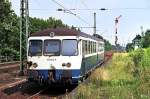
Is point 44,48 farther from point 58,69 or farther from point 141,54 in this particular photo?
point 141,54

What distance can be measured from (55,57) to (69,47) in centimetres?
83

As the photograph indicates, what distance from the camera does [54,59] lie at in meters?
22.3

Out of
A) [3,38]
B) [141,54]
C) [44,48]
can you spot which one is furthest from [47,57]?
[3,38]

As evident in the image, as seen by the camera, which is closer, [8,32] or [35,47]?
[35,47]

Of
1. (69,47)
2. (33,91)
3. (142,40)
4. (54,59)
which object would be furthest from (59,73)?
(142,40)

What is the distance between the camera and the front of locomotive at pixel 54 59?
72.7 feet

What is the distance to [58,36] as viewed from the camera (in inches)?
897

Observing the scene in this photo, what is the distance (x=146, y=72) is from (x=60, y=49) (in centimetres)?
415

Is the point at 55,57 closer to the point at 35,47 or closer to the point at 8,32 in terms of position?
the point at 35,47

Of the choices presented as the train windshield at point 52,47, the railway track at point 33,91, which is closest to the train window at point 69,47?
the train windshield at point 52,47

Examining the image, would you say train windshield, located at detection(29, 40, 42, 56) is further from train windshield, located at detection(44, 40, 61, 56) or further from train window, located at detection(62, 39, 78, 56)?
train window, located at detection(62, 39, 78, 56)

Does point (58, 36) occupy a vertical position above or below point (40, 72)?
above

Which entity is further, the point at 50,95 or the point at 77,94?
the point at 50,95

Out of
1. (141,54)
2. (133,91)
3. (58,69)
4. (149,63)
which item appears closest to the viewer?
(133,91)
